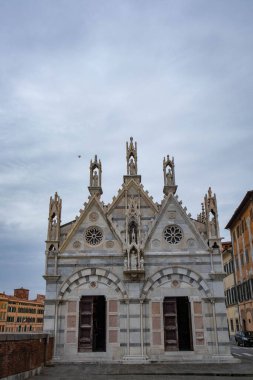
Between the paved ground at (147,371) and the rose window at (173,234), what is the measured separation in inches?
267

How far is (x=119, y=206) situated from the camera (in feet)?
81.0

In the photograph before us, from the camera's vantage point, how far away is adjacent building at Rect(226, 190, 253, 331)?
1657 inches

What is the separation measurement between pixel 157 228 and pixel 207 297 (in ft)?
16.1

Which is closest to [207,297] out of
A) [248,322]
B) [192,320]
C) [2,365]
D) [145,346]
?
[192,320]

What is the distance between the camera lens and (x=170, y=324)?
20812 mm

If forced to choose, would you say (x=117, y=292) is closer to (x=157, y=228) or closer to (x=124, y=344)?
(x=124, y=344)

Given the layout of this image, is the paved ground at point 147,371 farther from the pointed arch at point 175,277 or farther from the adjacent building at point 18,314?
the adjacent building at point 18,314

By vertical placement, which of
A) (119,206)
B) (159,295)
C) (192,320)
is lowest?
(192,320)

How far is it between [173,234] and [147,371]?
317 inches

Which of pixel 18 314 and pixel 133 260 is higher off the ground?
pixel 133 260

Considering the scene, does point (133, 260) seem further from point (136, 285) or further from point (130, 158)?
point (130, 158)

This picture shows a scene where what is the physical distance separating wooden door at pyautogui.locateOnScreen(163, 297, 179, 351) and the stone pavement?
50.1 inches

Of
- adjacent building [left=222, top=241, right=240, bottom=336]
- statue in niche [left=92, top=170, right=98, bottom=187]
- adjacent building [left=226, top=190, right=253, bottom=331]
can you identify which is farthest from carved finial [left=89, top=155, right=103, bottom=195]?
adjacent building [left=222, top=241, right=240, bottom=336]

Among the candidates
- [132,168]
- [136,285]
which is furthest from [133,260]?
[132,168]
